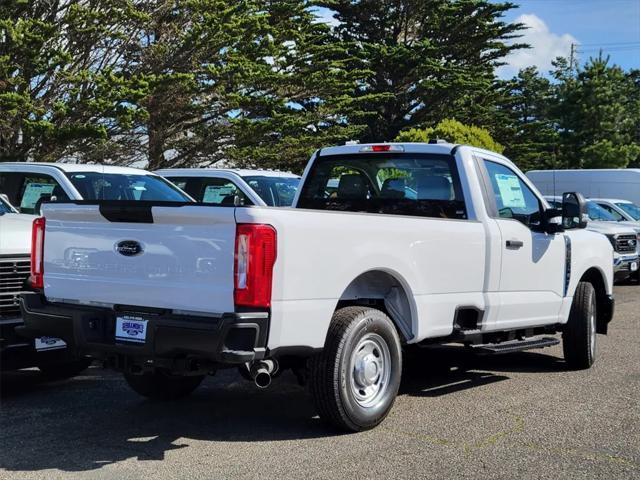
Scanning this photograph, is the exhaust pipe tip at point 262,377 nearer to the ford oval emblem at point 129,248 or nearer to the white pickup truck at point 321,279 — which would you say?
the white pickup truck at point 321,279

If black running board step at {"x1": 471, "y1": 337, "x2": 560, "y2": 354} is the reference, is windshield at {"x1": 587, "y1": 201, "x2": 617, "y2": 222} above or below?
above

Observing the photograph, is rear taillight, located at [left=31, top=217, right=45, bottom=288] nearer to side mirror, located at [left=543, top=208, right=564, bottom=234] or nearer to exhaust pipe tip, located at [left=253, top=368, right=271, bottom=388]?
exhaust pipe tip, located at [left=253, top=368, right=271, bottom=388]

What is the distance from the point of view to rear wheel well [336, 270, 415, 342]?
228 inches

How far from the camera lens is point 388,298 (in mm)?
5965

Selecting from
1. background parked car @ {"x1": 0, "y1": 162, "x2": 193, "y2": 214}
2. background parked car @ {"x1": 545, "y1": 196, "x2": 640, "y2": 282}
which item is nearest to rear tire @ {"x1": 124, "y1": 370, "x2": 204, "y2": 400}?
background parked car @ {"x1": 0, "y1": 162, "x2": 193, "y2": 214}

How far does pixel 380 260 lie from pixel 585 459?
1745 mm

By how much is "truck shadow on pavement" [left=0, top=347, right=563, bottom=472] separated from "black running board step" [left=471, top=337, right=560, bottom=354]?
0.52m

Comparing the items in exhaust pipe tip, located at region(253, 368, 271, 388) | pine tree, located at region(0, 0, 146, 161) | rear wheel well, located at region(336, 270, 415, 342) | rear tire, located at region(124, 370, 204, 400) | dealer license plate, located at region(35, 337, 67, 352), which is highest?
pine tree, located at region(0, 0, 146, 161)

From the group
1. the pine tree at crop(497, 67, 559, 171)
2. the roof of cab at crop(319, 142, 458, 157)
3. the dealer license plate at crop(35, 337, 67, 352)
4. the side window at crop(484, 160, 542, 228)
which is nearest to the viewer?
the dealer license plate at crop(35, 337, 67, 352)

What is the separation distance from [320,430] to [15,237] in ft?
9.49

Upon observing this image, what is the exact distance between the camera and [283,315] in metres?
4.84

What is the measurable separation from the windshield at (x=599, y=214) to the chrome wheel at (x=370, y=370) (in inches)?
493

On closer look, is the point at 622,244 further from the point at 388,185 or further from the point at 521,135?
the point at 521,135

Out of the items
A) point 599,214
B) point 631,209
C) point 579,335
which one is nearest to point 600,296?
point 579,335
